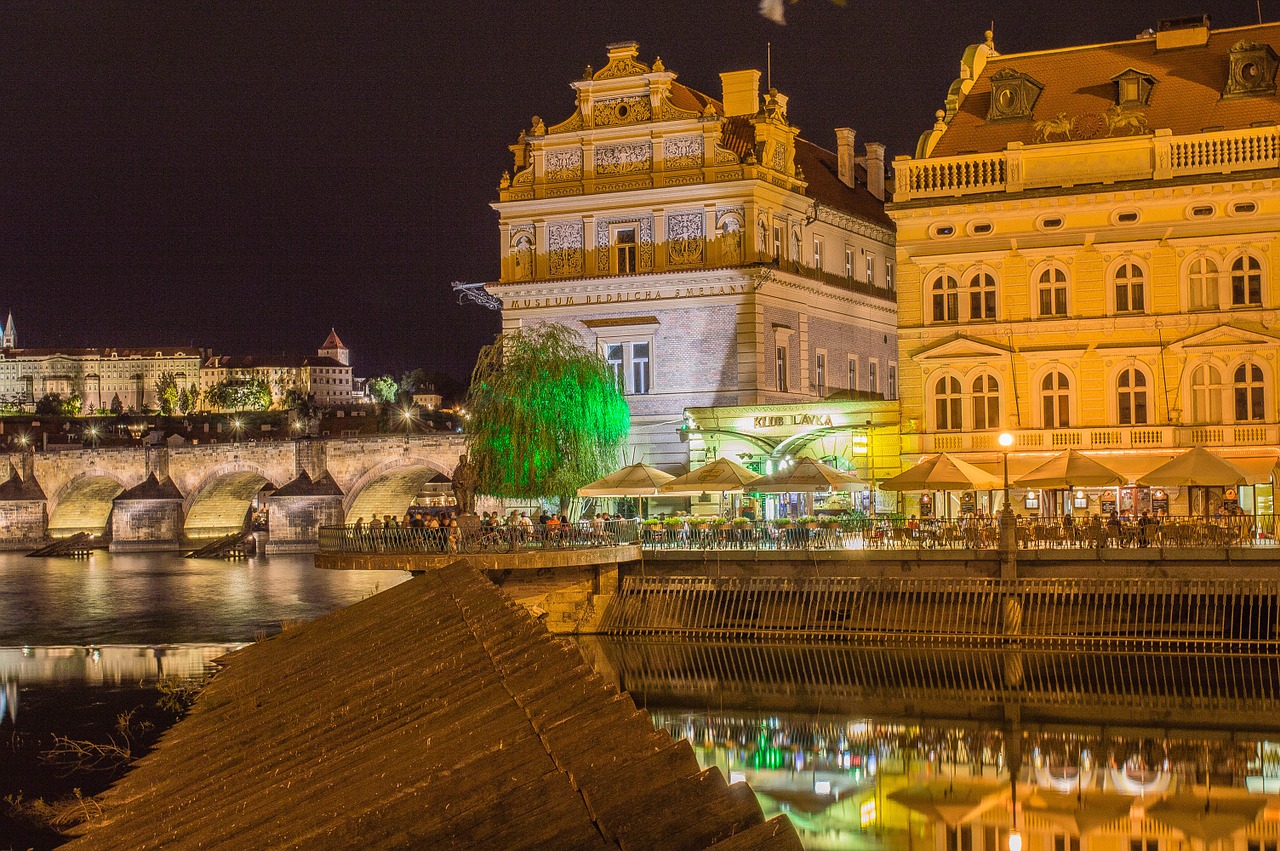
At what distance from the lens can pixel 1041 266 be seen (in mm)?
47625

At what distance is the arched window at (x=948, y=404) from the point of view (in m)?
48.8

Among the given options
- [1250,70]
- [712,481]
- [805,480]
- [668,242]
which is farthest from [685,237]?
[1250,70]

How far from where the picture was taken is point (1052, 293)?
4762 cm

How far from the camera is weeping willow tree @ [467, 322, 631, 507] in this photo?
49219 millimetres

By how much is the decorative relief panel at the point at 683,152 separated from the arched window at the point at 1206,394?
18.2 metres

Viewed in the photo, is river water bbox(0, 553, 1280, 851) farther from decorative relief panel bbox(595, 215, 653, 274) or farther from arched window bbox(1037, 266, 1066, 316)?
decorative relief panel bbox(595, 215, 653, 274)

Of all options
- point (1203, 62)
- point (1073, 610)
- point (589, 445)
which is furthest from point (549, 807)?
point (1203, 62)

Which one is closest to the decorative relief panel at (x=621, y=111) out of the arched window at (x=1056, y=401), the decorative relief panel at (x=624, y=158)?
the decorative relief panel at (x=624, y=158)

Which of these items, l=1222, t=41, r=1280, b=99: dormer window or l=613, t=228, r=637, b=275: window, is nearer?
l=1222, t=41, r=1280, b=99: dormer window

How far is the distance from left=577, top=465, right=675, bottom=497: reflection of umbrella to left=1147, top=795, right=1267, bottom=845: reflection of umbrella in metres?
22.7

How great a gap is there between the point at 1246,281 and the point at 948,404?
9093 millimetres

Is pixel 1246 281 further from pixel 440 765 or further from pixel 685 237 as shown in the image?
pixel 440 765

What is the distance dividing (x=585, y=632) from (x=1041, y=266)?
17.3 meters

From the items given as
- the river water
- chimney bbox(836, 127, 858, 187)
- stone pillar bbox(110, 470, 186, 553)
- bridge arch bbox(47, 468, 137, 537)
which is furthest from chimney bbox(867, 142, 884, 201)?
bridge arch bbox(47, 468, 137, 537)
